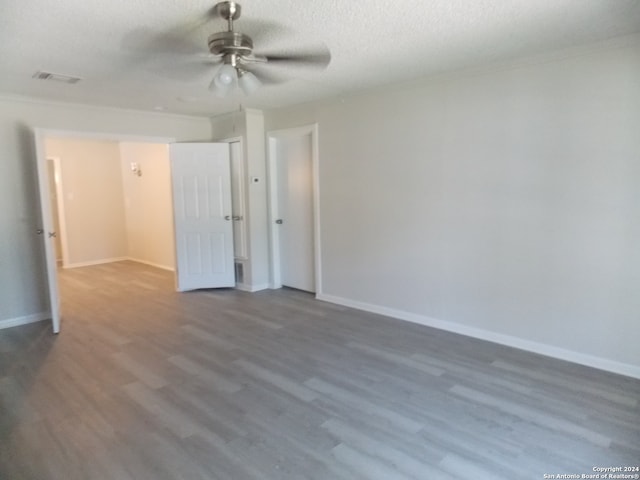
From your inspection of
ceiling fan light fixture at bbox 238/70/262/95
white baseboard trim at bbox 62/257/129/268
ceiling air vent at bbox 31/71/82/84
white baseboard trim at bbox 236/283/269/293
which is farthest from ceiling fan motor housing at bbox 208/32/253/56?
white baseboard trim at bbox 62/257/129/268

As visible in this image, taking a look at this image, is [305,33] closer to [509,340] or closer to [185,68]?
[185,68]

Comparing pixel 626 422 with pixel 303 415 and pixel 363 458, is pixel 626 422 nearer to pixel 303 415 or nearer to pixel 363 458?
pixel 363 458

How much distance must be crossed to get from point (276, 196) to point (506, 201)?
308cm

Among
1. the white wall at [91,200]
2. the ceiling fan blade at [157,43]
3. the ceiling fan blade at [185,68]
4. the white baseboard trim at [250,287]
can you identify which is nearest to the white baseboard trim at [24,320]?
the white baseboard trim at [250,287]

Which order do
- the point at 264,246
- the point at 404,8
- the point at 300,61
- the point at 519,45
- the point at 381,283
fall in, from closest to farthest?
the point at 404,8, the point at 300,61, the point at 519,45, the point at 381,283, the point at 264,246

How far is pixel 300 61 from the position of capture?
250cm

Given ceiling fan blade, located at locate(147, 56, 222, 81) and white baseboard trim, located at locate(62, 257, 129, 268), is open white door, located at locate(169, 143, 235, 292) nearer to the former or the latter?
ceiling fan blade, located at locate(147, 56, 222, 81)

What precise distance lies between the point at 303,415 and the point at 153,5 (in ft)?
8.26

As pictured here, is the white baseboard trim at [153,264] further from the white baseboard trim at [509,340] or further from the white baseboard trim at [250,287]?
the white baseboard trim at [509,340]

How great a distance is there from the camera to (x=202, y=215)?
5.67 meters

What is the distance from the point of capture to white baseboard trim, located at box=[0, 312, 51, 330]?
438 cm

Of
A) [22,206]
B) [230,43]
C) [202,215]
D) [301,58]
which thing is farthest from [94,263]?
[301,58]

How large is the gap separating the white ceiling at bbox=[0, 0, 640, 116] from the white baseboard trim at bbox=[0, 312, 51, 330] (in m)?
2.39

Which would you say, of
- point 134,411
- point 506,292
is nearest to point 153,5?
point 134,411
